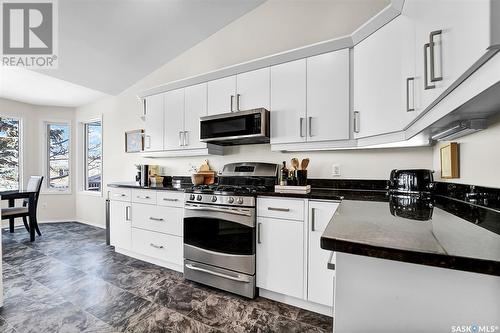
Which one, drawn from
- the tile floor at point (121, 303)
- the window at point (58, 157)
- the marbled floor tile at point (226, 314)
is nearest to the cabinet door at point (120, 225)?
the tile floor at point (121, 303)

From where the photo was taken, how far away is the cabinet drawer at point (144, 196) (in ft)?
8.81

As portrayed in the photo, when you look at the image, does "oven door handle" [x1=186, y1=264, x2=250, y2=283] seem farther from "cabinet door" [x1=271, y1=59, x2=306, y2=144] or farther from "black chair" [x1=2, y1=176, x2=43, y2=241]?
"black chair" [x1=2, y1=176, x2=43, y2=241]

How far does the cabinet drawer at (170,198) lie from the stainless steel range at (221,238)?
0.14 m

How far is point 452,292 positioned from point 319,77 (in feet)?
6.17

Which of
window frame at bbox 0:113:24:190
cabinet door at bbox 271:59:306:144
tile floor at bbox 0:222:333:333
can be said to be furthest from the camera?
window frame at bbox 0:113:24:190

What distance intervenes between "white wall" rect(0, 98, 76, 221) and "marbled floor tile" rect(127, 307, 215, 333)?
14.7 feet

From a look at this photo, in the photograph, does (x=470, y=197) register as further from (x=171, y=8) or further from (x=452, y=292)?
(x=171, y=8)

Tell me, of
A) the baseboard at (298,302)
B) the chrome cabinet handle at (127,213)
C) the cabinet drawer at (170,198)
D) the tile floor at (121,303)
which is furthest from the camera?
the chrome cabinet handle at (127,213)

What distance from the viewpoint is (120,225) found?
9.93 ft

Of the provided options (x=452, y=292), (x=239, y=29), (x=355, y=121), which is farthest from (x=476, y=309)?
(x=239, y=29)

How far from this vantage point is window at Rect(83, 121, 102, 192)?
479 cm

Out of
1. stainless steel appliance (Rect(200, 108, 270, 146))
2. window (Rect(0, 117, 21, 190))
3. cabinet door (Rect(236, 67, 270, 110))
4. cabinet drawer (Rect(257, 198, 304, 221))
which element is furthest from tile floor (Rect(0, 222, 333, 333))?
window (Rect(0, 117, 21, 190))

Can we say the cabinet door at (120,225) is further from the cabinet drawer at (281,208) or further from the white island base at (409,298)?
the white island base at (409,298)

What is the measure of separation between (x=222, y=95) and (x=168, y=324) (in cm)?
221
